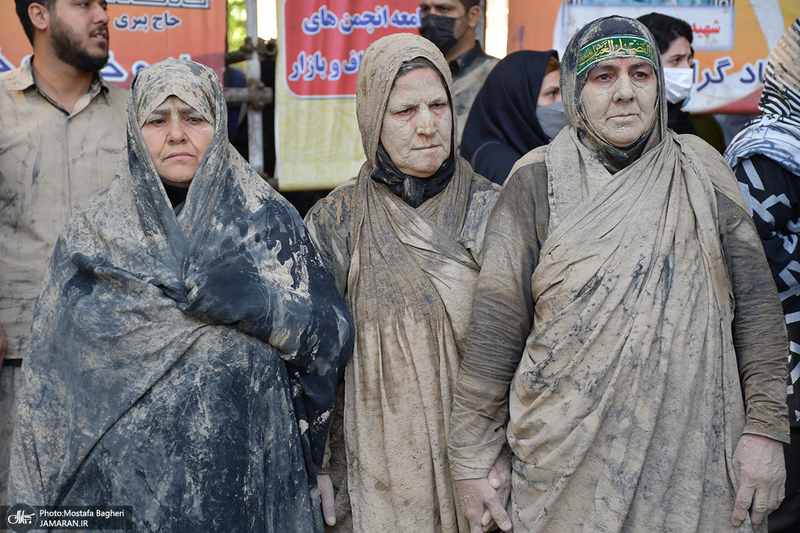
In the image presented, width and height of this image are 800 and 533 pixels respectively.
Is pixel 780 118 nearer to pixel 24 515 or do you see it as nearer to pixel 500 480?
pixel 500 480

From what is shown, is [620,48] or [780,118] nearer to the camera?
[620,48]

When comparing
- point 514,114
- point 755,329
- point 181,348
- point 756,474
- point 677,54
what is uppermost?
point 677,54

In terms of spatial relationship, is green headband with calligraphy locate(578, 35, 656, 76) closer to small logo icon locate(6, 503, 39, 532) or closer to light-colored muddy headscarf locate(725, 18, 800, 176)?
light-colored muddy headscarf locate(725, 18, 800, 176)

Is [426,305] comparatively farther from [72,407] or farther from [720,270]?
[72,407]

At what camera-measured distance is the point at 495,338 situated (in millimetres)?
2176

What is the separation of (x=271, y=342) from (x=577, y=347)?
2.68 feet

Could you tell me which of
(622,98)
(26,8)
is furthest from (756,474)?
(26,8)

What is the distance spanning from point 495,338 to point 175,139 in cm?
105

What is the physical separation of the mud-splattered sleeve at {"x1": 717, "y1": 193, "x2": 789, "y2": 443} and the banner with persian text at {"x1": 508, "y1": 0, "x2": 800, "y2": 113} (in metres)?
2.25

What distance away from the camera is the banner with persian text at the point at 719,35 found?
4.10 meters

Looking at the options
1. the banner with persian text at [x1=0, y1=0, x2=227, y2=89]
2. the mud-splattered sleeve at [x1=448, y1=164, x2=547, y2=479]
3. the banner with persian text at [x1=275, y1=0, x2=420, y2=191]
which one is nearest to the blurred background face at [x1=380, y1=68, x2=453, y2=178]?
the mud-splattered sleeve at [x1=448, y1=164, x2=547, y2=479]

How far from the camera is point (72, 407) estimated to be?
211cm

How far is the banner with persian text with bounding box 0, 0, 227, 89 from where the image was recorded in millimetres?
3785

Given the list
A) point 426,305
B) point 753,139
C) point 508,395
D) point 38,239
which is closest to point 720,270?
point 508,395
